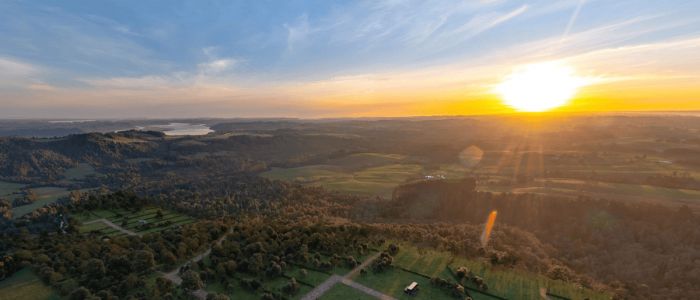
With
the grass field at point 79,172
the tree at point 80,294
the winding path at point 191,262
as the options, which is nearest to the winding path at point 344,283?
the winding path at point 191,262

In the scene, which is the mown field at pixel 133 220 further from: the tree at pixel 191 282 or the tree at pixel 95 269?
the tree at pixel 191 282

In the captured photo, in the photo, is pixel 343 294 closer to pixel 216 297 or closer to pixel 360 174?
pixel 216 297

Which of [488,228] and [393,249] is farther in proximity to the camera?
[488,228]

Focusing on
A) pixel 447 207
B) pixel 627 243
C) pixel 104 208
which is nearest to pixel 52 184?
pixel 104 208

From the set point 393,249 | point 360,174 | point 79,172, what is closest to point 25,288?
point 393,249

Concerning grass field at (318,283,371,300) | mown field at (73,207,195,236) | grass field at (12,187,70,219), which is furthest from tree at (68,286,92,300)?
grass field at (12,187,70,219)
